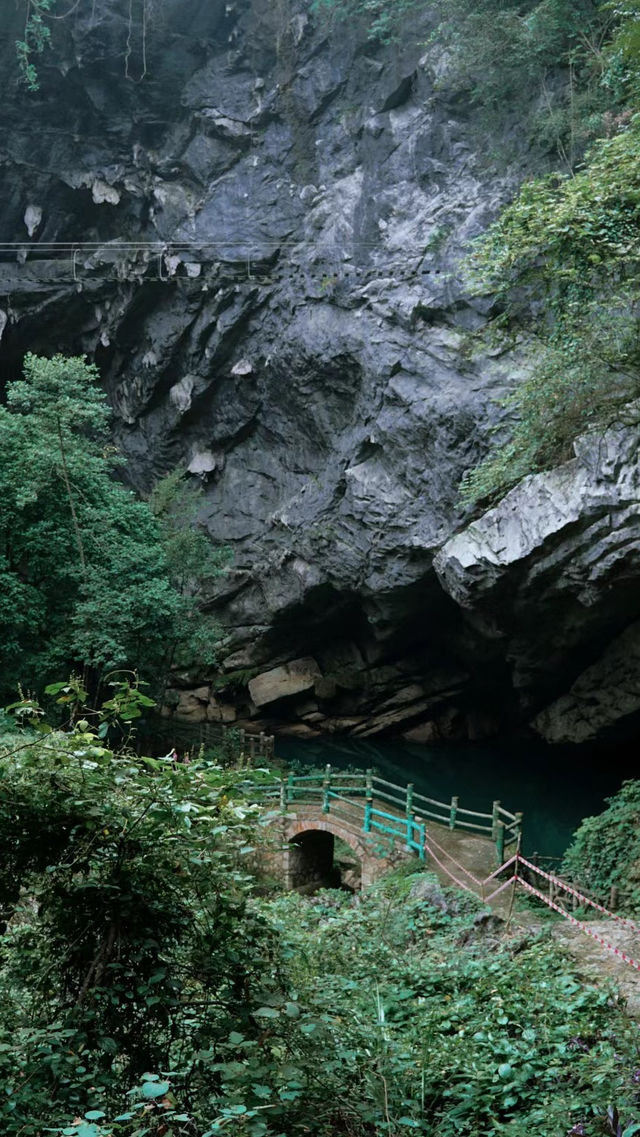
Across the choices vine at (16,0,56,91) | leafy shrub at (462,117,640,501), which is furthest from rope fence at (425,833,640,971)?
vine at (16,0,56,91)

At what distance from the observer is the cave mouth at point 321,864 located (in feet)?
45.0

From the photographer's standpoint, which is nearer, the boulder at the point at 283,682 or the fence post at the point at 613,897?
the fence post at the point at 613,897

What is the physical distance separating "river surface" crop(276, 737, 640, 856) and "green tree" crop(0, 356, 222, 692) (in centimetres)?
566

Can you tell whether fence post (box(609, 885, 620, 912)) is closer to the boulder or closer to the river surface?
the river surface

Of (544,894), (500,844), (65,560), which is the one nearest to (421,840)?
(500,844)

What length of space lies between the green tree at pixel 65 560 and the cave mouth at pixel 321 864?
455cm

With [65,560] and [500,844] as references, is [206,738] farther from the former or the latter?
[500,844]

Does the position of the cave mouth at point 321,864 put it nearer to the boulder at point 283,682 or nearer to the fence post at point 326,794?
the fence post at point 326,794

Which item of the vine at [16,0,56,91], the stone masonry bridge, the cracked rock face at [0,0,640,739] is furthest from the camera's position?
the vine at [16,0,56,91]

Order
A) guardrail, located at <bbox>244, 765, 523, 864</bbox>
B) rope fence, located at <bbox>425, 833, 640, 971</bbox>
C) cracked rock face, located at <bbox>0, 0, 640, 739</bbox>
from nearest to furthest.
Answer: rope fence, located at <bbox>425, 833, 640, 971</bbox>
guardrail, located at <bbox>244, 765, 523, 864</bbox>
cracked rock face, located at <bbox>0, 0, 640, 739</bbox>

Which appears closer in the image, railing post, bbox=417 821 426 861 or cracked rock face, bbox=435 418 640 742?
railing post, bbox=417 821 426 861

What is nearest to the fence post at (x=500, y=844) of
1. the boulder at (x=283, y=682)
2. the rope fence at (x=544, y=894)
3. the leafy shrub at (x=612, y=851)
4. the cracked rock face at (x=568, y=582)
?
the rope fence at (x=544, y=894)

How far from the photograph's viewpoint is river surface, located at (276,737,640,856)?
1773 centimetres

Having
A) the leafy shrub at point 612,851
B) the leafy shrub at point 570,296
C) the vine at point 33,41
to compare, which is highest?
the vine at point 33,41
